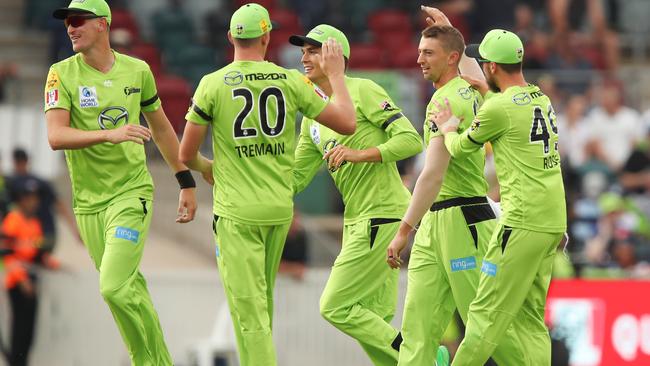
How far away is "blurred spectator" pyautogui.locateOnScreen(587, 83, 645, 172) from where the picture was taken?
834 inches

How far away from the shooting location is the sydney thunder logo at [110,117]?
1133 cm

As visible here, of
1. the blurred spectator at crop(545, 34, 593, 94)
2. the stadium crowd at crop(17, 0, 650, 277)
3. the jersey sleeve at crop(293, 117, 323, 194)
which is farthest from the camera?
the blurred spectator at crop(545, 34, 593, 94)

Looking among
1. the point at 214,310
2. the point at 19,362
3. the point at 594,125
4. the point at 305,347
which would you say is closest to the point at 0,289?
the point at 19,362

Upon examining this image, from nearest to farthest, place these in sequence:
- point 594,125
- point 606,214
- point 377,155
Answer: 1. point 377,155
2. point 606,214
3. point 594,125

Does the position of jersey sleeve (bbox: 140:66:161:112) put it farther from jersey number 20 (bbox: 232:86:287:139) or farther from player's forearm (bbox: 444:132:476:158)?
player's forearm (bbox: 444:132:476:158)

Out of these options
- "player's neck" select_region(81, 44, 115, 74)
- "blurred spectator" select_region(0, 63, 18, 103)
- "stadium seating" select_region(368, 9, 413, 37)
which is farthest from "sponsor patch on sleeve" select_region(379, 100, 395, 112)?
"stadium seating" select_region(368, 9, 413, 37)

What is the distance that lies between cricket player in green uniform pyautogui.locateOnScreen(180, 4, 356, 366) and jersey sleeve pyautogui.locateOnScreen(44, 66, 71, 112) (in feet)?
3.11

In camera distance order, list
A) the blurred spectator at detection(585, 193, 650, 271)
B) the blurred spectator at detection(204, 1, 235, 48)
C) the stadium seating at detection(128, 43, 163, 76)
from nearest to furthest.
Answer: the blurred spectator at detection(585, 193, 650, 271), the stadium seating at detection(128, 43, 163, 76), the blurred spectator at detection(204, 1, 235, 48)

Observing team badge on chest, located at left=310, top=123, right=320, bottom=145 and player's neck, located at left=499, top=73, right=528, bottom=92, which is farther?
team badge on chest, located at left=310, top=123, right=320, bottom=145

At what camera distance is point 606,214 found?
19453 mm

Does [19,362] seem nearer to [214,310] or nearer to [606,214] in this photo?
[214,310]

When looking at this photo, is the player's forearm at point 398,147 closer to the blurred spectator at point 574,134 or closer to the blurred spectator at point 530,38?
the blurred spectator at point 574,134

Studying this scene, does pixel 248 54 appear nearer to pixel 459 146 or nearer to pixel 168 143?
pixel 168 143

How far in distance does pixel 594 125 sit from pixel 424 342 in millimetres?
10459
